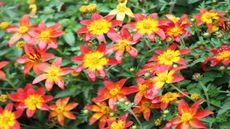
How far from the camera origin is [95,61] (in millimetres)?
2072

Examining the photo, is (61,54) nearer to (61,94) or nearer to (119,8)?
(61,94)

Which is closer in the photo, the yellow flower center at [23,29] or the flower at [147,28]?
the flower at [147,28]

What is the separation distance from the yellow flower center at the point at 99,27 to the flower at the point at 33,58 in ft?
0.72

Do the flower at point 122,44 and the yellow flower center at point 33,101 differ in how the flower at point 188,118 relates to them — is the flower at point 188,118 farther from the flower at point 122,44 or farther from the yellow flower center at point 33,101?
the yellow flower center at point 33,101

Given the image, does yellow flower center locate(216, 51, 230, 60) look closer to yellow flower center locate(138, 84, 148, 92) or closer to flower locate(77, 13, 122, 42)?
yellow flower center locate(138, 84, 148, 92)

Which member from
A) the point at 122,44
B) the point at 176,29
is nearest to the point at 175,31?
the point at 176,29

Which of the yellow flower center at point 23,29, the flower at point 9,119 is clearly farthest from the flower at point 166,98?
the yellow flower center at point 23,29

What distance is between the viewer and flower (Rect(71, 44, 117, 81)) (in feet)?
6.77

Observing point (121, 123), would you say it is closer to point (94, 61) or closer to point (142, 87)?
point (142, 87)

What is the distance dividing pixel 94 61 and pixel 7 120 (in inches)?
19.4

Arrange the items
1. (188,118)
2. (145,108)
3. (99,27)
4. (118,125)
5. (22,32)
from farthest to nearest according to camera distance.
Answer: (22,32)
(99,27)
(145,108)
(118,125)
(188,118)

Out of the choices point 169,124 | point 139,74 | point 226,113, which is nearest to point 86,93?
point 139,74

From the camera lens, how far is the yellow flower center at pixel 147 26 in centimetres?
206

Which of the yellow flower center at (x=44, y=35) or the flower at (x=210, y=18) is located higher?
the flower at (x=210, y=18)
